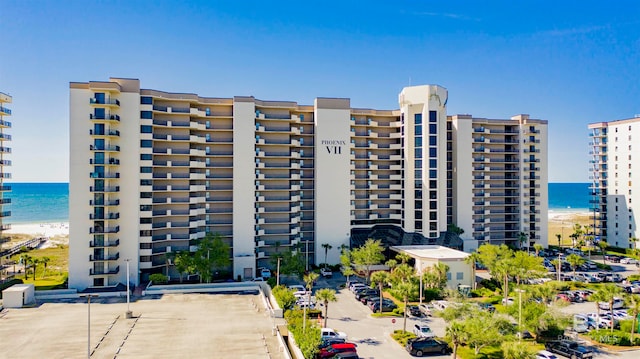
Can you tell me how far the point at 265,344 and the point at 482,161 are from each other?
2416 inches

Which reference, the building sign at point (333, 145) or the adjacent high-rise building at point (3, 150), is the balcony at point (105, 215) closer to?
the adjacent high-rise building at point (3, 150)

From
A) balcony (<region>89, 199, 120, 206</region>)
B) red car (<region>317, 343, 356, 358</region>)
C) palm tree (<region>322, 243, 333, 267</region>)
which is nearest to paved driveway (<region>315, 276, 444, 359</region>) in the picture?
red car (<region>317, 343, 356, 358</region>)

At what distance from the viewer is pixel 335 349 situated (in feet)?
107

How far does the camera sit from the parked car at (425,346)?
33.7 m

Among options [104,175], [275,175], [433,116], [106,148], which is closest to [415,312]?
[275,175]

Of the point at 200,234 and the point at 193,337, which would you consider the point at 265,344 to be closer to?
the point at 193,337

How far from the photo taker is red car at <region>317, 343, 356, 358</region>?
105 feet

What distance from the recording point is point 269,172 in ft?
222

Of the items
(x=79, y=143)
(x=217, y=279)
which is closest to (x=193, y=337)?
(x=217, y=279)

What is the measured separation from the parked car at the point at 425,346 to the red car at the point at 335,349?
4.84 m

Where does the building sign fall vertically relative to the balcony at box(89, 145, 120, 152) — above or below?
above

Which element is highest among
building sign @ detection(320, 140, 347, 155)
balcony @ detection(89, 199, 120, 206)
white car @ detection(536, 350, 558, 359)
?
building sign @ detection(320, 140, 347, 155)

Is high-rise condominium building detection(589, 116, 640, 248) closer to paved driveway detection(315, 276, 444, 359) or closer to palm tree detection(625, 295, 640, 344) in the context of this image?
palm tree detection(625, 295, 640, 344)

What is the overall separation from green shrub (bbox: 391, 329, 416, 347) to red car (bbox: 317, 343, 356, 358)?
5113mm
